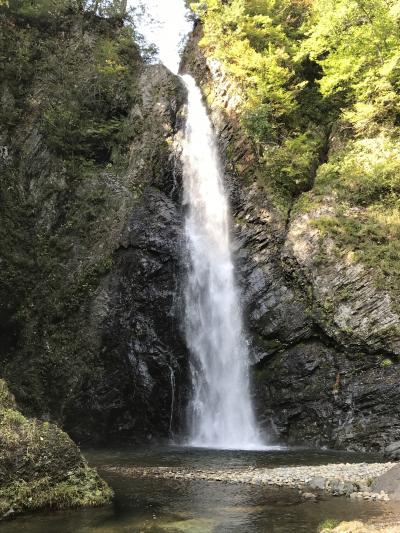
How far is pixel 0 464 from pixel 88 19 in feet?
69.9

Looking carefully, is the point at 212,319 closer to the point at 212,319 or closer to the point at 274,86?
the point at 212,319

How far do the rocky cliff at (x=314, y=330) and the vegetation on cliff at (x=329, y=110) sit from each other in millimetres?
475

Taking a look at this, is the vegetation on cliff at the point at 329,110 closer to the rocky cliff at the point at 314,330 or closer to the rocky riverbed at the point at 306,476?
the rocky cliff at the point at 314,330

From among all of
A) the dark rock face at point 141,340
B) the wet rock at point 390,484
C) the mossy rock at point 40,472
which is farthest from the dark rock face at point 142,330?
the wet rock at point 390,484

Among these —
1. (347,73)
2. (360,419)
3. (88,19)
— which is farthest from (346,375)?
(88,19)

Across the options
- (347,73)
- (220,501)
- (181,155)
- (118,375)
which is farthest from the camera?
(181,155)

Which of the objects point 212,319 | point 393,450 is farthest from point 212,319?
point 393,450

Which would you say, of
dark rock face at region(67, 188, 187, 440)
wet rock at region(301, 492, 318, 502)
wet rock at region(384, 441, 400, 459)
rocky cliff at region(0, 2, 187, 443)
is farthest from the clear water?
rocky cliff at region(0, 2, 187, 443)

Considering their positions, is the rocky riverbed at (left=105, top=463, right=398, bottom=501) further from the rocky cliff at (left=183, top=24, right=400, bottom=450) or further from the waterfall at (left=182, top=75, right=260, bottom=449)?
the waterfall at (left=182, top=75, right=260, bottom=449)

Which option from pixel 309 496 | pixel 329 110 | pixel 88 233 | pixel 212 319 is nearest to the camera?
pixel 309 496

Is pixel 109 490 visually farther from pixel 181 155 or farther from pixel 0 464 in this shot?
pixel 181 155

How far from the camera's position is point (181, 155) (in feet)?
63.8

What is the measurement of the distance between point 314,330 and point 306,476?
572 centimetres

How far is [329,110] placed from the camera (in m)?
20.0
